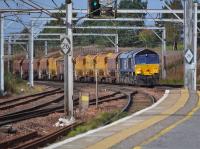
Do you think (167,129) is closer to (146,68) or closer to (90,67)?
(146,68)

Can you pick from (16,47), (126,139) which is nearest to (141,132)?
(126,139)

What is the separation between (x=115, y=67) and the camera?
6122 centimetres

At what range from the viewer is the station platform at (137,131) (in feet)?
47.8

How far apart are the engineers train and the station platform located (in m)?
23.1

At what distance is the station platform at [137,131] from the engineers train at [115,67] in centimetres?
2310

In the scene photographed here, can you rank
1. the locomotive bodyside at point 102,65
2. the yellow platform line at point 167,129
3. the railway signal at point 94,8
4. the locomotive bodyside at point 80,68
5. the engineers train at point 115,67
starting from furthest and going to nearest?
1. the locomotive bodyside at point 80,68
2. the locomotive bodyside at point 102,65
3. the engineers train at point 115,67
4. the railway signal at point 94,8
5. the yellow platform line at point 167,129

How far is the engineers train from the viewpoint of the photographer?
54375 millimetres

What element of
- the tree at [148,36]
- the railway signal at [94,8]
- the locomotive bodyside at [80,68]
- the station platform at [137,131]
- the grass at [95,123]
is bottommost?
the grass at [95,123]

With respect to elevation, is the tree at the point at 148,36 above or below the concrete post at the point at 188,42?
above

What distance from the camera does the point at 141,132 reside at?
16.9m

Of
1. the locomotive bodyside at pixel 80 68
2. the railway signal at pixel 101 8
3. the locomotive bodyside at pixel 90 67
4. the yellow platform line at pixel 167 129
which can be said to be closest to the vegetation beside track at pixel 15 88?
the railway signal at pixel 101 8

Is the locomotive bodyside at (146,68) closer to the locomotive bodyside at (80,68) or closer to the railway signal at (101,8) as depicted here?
the locomotive bodyside at (80,68)

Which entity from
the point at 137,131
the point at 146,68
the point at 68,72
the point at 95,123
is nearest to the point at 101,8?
the point at 68,72

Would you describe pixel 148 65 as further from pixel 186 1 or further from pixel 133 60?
pixel 186 1
